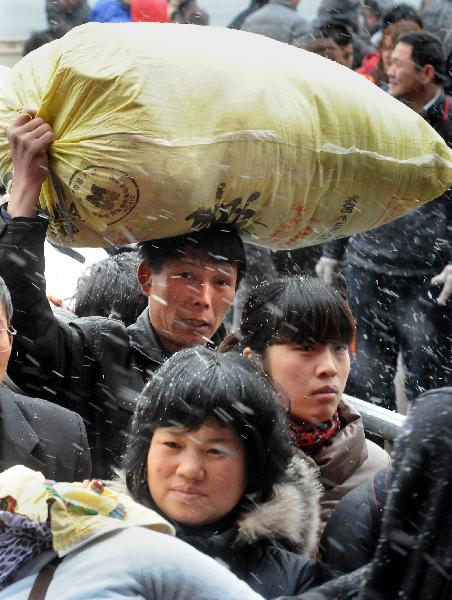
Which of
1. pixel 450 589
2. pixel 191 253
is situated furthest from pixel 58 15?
pixel 450 589

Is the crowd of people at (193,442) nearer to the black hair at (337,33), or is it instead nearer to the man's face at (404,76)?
the man's face at (404,76)

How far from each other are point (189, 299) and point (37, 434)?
63 cm

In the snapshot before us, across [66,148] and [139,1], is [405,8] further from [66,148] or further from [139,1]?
[66,148]

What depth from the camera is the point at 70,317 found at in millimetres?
3824

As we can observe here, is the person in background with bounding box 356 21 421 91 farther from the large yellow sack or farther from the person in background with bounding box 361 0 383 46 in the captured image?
the large yellow sack

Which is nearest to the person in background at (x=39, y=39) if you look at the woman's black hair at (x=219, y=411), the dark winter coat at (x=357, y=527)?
the woman's black hair at (x=219, y=411)

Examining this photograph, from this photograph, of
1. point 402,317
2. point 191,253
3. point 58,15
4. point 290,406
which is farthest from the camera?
point 58,15

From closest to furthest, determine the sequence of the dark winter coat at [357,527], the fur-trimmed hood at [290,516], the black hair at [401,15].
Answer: the dark winter coat at [357,527] < the fur-trimmed hood at [290,516] < the black hair at [401,15]

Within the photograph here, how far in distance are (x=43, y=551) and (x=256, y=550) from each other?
69cm

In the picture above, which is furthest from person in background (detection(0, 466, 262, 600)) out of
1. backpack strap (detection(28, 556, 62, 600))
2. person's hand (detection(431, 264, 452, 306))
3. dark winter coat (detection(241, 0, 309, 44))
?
dark winter coat (detection(241, 0, 309, 44))

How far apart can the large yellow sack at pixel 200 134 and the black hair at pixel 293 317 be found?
19 centimetres

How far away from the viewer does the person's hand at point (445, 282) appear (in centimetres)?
505

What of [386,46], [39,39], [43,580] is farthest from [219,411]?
[39,39]

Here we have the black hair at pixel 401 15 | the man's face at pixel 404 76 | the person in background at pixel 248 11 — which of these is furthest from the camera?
the person in background at pixel 248 11
